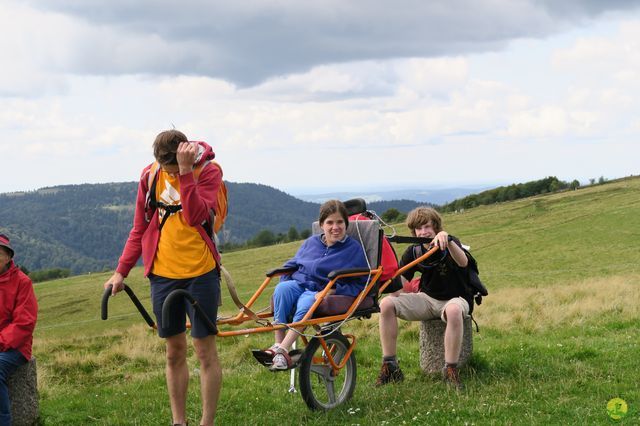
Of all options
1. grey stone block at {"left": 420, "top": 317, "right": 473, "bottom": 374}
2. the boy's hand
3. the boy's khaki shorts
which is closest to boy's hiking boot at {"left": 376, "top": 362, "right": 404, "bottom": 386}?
Answer: grey stone block at {"left": 420, "top": 317, "right": 473, "bottom": 374}

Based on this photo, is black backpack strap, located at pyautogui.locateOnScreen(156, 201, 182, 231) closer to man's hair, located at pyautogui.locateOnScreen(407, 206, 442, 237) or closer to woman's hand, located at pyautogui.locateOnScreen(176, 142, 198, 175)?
woman's hand, located at pyautogui.locateOnScreen(176, 142, 198, 175)

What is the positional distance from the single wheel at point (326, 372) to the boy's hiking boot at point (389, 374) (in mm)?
459

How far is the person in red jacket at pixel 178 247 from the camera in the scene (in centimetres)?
543

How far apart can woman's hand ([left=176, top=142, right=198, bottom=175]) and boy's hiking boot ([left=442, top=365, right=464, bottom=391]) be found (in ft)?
11.8

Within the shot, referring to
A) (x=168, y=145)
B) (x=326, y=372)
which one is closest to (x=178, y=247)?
(x=168, y=145)

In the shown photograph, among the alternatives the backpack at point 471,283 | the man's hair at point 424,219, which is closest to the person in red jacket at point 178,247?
the man's hair at point 424,219

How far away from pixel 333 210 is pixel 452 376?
82.7 inches

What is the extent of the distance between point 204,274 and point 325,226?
1913mm

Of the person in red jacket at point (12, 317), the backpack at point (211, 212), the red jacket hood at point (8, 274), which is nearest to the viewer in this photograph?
the backpack at point (211, 212)

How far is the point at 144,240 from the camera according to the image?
5.66m

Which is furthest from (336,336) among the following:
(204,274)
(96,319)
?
(96,319)

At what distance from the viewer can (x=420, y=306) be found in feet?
24.6

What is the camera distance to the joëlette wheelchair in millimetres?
6332

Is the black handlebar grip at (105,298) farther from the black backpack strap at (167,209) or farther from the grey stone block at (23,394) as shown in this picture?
the grey stone block at (23,394)
